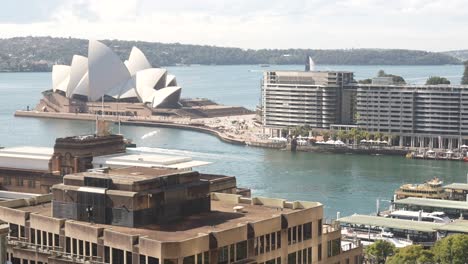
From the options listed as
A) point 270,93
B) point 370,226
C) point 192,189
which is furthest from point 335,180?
point 192,189

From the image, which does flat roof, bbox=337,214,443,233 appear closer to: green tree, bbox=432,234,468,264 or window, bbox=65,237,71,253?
green tree, bbox=432,234,468,264

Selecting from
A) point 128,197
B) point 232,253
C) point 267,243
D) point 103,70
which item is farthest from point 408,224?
point 103,70

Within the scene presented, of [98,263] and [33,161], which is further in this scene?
[33,161]

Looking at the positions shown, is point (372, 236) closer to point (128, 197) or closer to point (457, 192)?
point (457, 192)

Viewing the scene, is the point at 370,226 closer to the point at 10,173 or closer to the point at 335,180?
Answer: the point at 10,173

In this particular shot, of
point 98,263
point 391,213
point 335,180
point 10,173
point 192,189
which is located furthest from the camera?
point 335,180

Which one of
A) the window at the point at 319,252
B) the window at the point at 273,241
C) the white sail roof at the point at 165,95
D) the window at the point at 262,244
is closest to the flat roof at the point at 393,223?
the window at the point at 319,252
